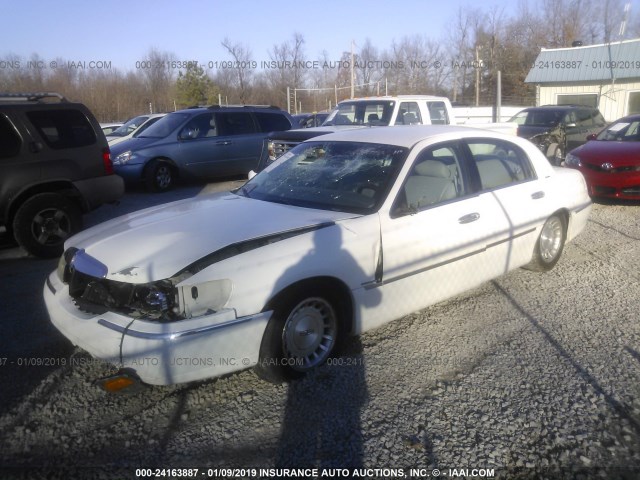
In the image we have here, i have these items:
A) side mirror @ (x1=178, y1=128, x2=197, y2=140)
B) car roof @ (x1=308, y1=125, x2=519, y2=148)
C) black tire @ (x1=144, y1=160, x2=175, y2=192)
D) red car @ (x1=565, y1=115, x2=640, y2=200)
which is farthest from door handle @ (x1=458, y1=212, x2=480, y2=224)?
side mirror @ (x1=178, y1=128, x2=197, y2=140)

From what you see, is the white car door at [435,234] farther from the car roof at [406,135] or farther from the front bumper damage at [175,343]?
the front bumper damage at [175,343]

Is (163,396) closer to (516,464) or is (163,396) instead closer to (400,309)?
(400,309)

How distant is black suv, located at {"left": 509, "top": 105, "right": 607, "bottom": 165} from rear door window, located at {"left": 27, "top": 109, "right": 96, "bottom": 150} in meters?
9.75

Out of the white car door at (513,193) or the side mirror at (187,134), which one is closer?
the white car door at (513,193)

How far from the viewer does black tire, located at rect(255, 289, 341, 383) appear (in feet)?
10.6

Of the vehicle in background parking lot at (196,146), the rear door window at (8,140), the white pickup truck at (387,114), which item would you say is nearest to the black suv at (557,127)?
the white pickup truck at (387,114)

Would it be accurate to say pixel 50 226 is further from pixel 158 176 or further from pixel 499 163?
pixel 499 163

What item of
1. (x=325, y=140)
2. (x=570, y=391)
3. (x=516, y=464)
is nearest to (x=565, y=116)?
(x=325, y=140)

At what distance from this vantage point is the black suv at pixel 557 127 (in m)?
13.2

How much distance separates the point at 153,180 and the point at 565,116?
10.3 m

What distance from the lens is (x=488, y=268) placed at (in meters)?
4.63

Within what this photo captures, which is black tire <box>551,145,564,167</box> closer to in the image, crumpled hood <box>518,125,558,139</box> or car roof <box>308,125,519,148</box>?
crumpled hood <box>518,125,558,139</box>

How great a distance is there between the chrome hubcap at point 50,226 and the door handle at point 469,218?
4.90m

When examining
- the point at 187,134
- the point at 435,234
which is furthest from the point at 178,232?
the point at 187,134
